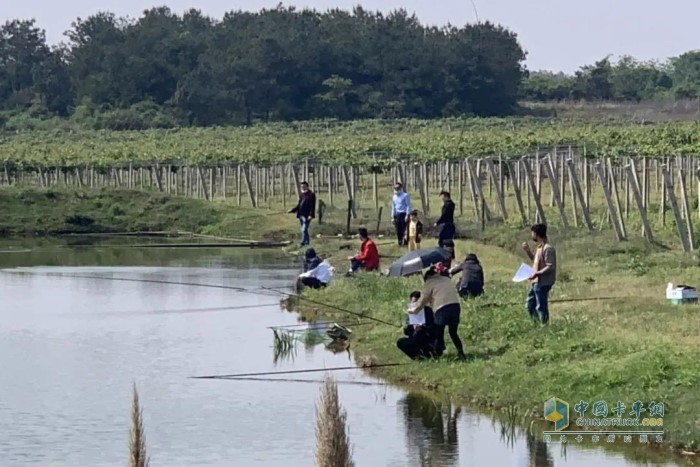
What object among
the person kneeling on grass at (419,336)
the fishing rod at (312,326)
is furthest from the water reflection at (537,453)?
the fishing rod at (312,326)

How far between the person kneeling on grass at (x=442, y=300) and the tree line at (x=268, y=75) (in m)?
74.4

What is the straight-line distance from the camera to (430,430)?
15.0 meters

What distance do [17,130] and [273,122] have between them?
16104mm

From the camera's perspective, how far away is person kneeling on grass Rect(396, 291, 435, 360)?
17.5 m

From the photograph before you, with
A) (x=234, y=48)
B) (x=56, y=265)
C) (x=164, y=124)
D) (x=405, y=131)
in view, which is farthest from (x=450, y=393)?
(x=234, y=48)

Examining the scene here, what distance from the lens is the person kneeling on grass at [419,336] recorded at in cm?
1745

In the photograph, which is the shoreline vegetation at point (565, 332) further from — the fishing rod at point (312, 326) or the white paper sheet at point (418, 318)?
the white paper sheet at point (418, 318)

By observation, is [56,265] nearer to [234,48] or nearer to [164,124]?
[164,124]

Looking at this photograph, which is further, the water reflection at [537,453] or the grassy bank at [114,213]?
the grassy bank at [114,213]

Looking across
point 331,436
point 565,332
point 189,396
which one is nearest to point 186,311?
point 189,396

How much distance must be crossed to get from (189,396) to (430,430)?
357 cm

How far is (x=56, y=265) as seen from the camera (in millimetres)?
34312

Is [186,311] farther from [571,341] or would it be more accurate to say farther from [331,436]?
[331,436]

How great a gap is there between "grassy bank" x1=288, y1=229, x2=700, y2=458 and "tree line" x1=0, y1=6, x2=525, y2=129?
68.6 m
